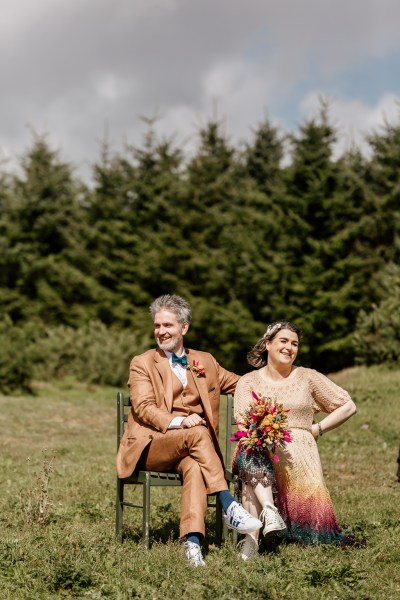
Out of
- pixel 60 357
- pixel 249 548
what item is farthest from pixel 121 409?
pixel 60 357

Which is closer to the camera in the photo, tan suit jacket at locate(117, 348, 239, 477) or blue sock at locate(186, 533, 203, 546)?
blue sock at locate(186, 533, 203, 546)

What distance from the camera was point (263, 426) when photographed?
223 inches

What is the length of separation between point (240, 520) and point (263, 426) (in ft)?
2.16

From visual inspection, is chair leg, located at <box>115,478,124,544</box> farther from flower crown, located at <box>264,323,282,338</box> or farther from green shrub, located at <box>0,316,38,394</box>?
green shrub, located at <box>0,316,38,394</box>

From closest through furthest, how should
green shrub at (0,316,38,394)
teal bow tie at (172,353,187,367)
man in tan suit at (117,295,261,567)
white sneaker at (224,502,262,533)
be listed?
white sneaker at (224,502,262,533)
man in tan suit at (117,295,261,567)
teal bow tie at (172,353,187,367)
green shrub at (0,316,38,394)

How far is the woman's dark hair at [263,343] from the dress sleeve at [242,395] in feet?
0.54

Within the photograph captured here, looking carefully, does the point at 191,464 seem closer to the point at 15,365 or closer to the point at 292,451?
the point at 292,451

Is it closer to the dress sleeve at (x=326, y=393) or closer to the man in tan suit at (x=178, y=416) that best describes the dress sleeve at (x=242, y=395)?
the man in tan suit at (x=178, y=416)

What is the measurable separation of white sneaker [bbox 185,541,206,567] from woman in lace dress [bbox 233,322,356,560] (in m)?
0.56

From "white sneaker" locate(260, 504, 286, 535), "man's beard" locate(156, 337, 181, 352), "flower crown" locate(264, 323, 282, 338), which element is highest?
"flower crown" locate(264, 323, 282, 338)

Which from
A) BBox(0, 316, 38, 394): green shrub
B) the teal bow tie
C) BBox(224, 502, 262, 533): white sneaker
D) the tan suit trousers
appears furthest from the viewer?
BBox(0, 316, 38, 394): green shrub

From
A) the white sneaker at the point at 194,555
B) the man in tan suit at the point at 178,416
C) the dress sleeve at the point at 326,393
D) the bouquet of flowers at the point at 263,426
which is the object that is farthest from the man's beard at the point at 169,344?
the white sneaker at the point at 194,555

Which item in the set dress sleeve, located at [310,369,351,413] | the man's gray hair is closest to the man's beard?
the man's gray hair

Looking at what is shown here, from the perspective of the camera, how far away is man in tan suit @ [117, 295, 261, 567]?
5.70 meters
